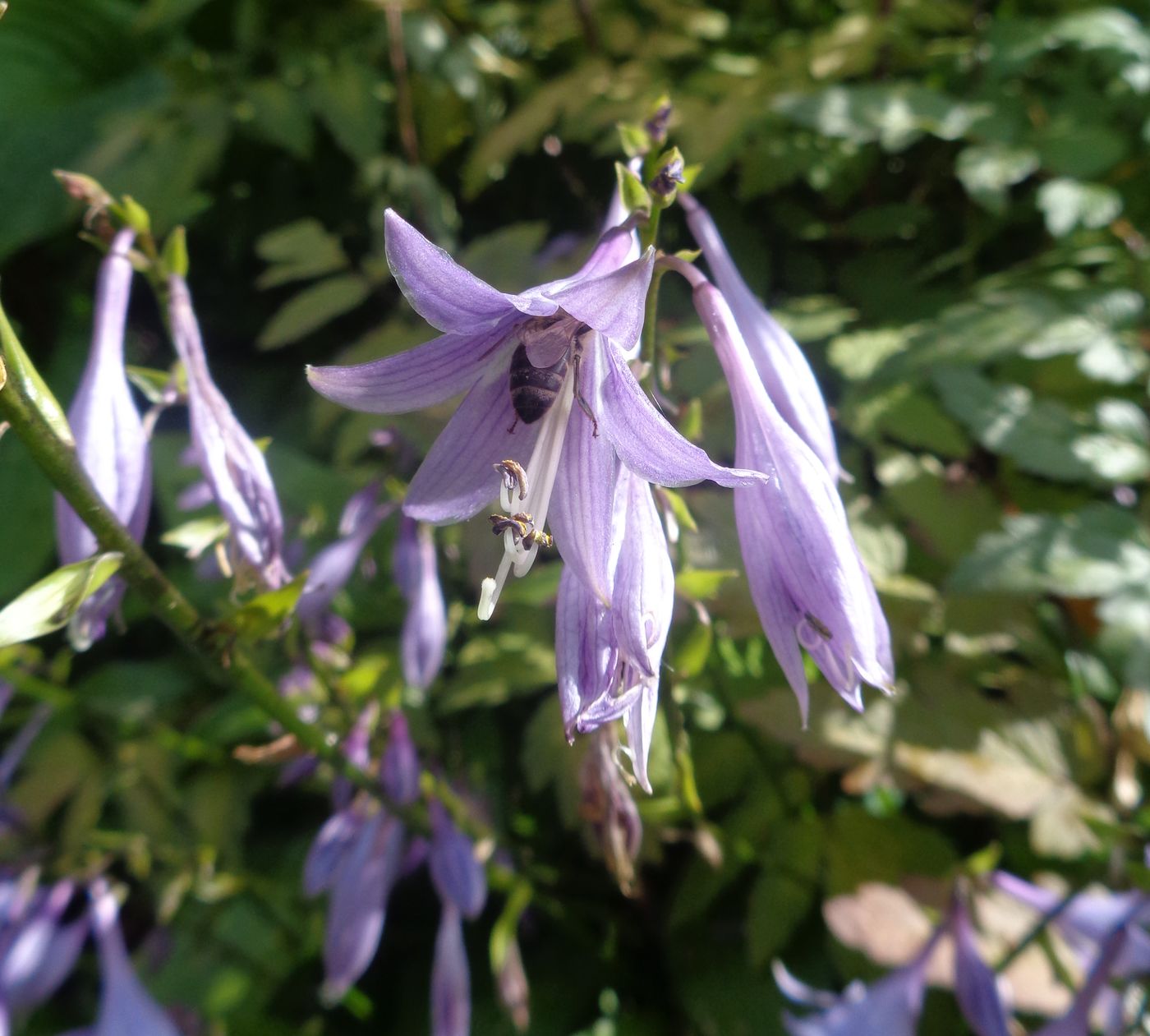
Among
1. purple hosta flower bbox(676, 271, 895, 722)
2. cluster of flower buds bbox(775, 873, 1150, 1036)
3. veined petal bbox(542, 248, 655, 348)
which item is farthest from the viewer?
cluster of flower buds bbox(775, 873, 1150, 1036)

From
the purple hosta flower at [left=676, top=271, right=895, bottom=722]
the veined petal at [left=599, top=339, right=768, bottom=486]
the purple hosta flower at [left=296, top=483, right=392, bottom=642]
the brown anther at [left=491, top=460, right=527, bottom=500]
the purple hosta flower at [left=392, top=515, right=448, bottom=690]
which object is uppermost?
the veined petal at [left=599, top=339, right=768, bottom=486]

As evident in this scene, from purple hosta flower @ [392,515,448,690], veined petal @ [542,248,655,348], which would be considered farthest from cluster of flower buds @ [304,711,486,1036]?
veined petal @ [542,248,655,348]

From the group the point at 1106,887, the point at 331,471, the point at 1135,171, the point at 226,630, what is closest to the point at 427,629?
the point at 226,630

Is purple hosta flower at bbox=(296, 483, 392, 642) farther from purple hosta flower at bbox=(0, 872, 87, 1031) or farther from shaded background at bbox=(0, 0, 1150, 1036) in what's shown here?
purple hosta flower at bbox=(0, 872, 87, 1031)

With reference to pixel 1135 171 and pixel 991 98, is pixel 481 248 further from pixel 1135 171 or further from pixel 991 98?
pixel 1135 171

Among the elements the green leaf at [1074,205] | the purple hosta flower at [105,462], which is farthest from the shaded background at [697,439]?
the purple hosta flower at [105,462]

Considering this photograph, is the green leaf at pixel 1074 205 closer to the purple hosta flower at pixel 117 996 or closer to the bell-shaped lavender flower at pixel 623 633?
the bell-shaped lavender flower at pixel 623 633

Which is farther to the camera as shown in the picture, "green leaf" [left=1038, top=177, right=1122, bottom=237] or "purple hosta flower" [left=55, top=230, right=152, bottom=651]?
"green leaf" [left=1038, top=177, right=1122, bottom=237]
